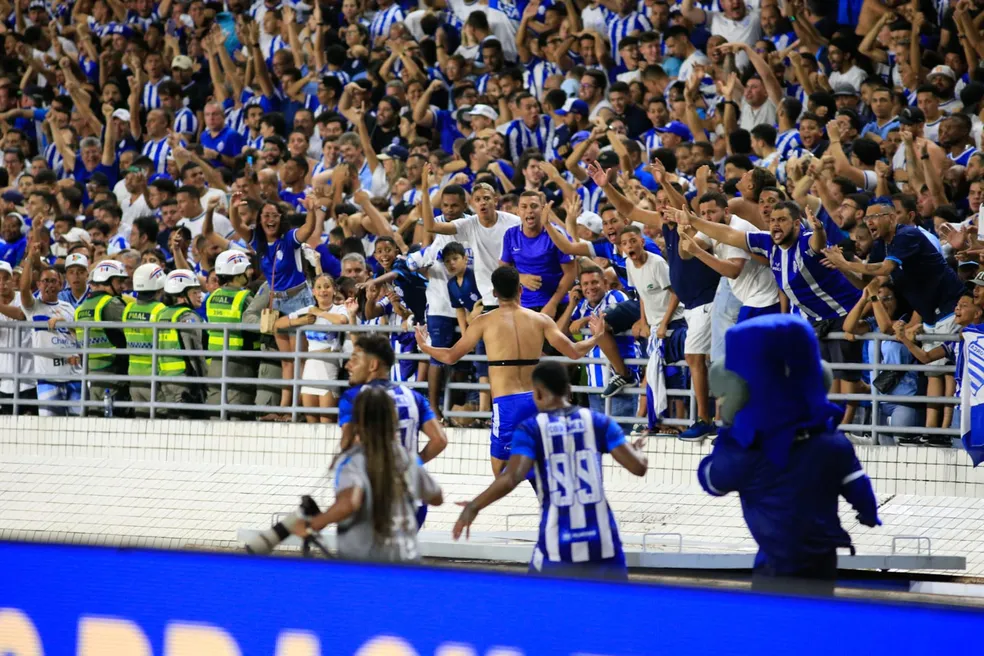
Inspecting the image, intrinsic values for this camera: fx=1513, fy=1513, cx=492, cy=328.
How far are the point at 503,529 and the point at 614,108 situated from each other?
4.94 m

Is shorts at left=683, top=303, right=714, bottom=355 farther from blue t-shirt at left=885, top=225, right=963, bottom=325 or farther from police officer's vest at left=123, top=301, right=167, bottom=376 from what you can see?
police officer's vest at left=123, top=301, right=167, bottom=376

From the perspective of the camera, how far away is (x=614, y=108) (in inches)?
583

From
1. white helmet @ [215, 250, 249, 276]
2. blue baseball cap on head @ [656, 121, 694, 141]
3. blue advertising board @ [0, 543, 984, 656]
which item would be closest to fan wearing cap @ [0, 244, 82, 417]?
white helmet @ [215, 250, 249, 276]

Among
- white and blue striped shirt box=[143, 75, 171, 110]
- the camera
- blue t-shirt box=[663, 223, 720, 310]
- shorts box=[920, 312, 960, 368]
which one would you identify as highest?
white and blue striped shirt box=[143, 75, 171, 110]

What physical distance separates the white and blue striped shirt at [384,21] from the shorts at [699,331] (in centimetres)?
837

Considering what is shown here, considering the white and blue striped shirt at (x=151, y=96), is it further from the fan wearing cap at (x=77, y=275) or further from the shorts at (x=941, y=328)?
the shorts at (x=941, y=328)

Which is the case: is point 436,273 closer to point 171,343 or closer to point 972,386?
point 171,343

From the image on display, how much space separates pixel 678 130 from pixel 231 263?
4312 mm

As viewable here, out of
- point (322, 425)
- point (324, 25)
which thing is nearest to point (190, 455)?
point (322, 425)

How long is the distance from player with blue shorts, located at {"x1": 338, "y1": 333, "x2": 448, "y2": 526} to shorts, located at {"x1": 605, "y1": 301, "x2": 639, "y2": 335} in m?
4.29

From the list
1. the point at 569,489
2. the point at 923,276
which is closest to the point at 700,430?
the point at 923,276

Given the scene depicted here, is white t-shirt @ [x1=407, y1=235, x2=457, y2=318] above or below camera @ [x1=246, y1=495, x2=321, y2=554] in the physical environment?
above

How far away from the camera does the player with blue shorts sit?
7016mm

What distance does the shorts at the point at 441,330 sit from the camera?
12.5m
